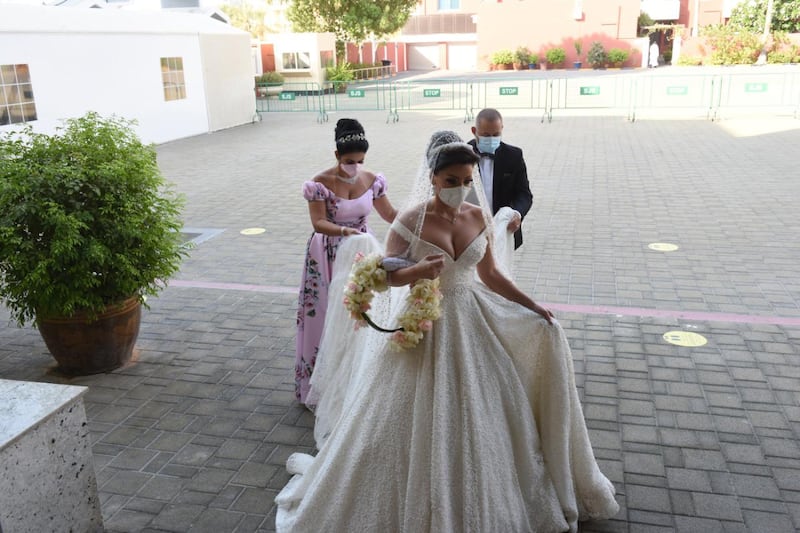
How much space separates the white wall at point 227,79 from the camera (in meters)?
20.0

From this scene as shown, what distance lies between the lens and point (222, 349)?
595cm

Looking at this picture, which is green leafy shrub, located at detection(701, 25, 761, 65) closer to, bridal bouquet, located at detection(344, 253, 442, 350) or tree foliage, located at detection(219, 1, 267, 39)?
tree foliage, located at detection(219, 1, 267, 39)

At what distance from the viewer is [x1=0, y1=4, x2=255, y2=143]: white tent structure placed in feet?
46.2

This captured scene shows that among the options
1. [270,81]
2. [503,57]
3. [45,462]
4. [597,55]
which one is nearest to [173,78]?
[270,81]

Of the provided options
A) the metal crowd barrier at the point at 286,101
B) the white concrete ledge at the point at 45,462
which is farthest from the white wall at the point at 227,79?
the white concrete ledge at the point at 45,462

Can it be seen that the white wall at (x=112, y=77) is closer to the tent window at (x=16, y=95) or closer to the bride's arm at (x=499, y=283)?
the tent window at (x=16, y=95)

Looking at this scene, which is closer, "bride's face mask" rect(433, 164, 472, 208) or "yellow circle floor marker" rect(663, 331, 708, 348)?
"bride's face mask" rect(433, 164, 472, 208)

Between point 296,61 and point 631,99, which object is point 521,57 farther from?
point 631,99

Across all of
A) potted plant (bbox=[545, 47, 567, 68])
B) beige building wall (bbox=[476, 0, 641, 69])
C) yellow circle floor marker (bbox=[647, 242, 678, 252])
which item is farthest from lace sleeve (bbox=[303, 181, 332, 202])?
beige building wall (bbox=[476, 0, 641, 69])

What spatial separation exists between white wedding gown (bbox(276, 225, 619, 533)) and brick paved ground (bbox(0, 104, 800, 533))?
44cm

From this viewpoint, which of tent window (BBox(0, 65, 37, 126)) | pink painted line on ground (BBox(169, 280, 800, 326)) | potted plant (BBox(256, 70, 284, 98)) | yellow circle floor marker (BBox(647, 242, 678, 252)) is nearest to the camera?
pink painted line on ground (BBox(169, 280, 800, 326))

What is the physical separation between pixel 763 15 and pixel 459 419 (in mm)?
44345

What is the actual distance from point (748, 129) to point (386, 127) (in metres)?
9.46

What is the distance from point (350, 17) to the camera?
37375 millimetres
